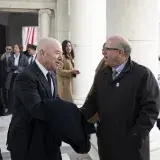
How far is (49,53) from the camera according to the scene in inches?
106

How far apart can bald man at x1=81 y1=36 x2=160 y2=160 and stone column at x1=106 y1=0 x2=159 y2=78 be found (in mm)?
1172

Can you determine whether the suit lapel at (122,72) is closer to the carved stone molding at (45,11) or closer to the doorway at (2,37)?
the carved stone molding at (45,11)

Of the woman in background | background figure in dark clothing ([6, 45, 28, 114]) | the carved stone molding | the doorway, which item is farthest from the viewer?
the doorway

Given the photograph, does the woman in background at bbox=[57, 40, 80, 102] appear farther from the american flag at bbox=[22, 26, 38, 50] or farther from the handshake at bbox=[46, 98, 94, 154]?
the american flag at bbox=[22, 26, 38, 50]

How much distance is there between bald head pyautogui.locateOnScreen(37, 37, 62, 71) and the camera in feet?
8.81

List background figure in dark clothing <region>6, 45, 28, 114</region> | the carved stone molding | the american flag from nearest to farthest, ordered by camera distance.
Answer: background figure in dark clothing <region>6, 45, 28, 114</region> < the carved stone molding < the american flag

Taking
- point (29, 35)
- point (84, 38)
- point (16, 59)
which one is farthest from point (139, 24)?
point (29, 35)

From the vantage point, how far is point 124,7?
14.0ft

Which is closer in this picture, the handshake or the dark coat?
the handshake

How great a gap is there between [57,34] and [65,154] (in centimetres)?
791

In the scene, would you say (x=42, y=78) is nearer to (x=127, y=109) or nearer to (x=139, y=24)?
(x=127, y=109)

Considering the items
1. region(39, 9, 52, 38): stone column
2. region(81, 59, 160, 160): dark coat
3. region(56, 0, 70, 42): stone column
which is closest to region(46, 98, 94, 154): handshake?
region(81, 59, 160, 160): dark coat

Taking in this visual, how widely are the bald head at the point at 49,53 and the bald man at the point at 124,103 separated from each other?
1.90ft

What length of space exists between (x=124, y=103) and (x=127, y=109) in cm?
6
